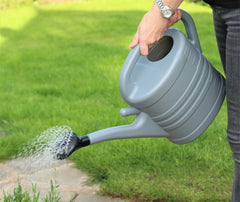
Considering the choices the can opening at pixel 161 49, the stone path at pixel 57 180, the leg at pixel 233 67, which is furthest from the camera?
the stone path at pixel 57 180

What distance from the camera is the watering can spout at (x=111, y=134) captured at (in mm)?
1512

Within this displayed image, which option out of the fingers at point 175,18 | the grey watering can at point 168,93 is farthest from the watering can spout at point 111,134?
the fingers at point 175,18

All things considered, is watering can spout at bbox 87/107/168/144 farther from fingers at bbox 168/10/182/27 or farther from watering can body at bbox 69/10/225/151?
fingers at bbox 168/10/182/27

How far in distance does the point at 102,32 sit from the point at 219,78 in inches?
185

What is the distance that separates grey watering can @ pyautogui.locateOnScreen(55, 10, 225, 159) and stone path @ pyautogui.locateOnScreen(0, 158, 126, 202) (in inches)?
24.5

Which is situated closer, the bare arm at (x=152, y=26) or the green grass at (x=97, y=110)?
the bare arm at (x=152, y=26)

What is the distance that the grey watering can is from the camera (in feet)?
4.85

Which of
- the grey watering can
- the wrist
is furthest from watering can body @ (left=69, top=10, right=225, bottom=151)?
the wrist

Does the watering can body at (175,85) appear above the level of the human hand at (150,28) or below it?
below

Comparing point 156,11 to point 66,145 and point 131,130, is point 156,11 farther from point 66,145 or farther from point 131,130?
point 66,145

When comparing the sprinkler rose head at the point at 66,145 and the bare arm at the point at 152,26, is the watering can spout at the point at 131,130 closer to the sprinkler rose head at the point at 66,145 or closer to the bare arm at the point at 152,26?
the sprinkler rose head at the point at 66,145

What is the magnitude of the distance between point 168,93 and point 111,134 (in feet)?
0.88

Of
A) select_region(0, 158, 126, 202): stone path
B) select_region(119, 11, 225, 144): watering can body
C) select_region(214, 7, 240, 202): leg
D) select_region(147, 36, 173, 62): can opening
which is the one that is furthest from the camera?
select_region(0, 158, 126, 202): stone path

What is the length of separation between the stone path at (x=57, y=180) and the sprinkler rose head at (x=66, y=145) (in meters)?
0.62
